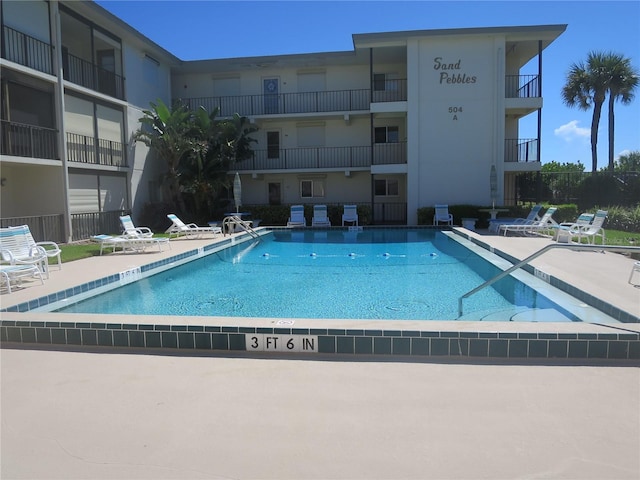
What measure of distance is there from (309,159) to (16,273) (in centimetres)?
1781

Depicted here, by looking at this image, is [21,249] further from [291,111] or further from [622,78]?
[622,78]

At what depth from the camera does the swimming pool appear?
7008 millimetres

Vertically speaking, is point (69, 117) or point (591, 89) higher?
point (591, 89)

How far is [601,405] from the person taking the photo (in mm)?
3432

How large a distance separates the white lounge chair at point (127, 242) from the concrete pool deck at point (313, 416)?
7805 millimetres

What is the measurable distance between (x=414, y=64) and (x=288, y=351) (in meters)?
18.8

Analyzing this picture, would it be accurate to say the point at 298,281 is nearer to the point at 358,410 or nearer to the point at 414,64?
the point at 358,410

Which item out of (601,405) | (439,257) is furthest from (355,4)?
(601,405)

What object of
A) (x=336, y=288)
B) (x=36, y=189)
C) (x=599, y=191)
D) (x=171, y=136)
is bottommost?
(x=336, y=288)

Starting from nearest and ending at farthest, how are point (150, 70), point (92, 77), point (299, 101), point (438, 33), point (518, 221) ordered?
point (518, 221) → point (92, 77) → point (438, 33) → point (150, 70) → point (299, 101)

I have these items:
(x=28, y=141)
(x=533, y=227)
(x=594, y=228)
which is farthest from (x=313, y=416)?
(x=28, y=141)

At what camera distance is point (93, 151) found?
60.0 ft

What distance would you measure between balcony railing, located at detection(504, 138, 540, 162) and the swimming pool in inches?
341

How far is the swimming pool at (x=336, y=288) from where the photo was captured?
23.0ft
